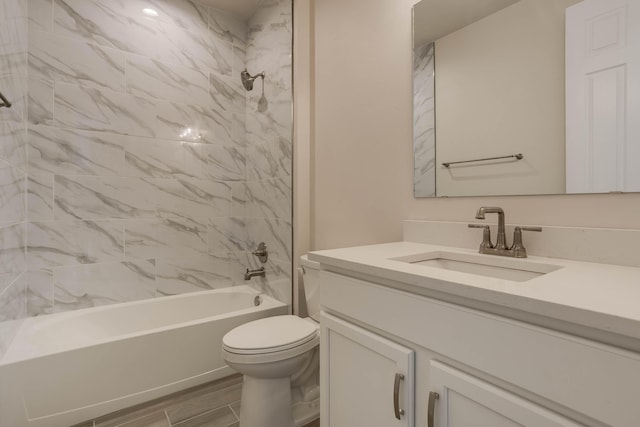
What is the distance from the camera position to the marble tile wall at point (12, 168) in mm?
1406

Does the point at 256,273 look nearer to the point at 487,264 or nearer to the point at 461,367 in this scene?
the point at 487,264

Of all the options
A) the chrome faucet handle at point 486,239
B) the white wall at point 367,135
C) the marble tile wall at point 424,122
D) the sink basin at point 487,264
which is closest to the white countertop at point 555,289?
the sink basin at point 487,264

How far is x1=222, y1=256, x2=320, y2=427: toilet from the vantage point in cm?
137

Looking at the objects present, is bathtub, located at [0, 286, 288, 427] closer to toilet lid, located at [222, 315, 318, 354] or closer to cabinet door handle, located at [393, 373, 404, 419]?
toilet lid, located at [222, 315, 318, 354]

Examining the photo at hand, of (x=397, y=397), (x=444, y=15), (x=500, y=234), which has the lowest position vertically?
(x=397, y=397)

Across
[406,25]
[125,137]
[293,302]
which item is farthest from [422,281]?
[125,137]

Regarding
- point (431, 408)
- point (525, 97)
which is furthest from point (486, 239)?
point (431, 408)

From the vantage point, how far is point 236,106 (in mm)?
2654

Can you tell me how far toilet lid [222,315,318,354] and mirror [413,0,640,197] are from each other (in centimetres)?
86

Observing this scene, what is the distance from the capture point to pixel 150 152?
2.28m

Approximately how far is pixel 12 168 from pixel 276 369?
1.63 meters

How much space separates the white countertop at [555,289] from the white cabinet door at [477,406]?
16 cm

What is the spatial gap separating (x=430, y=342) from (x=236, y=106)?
2.47 metres

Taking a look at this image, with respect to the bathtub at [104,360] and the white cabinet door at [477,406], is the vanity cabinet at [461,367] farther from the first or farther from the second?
the bathtub at [104,360]
